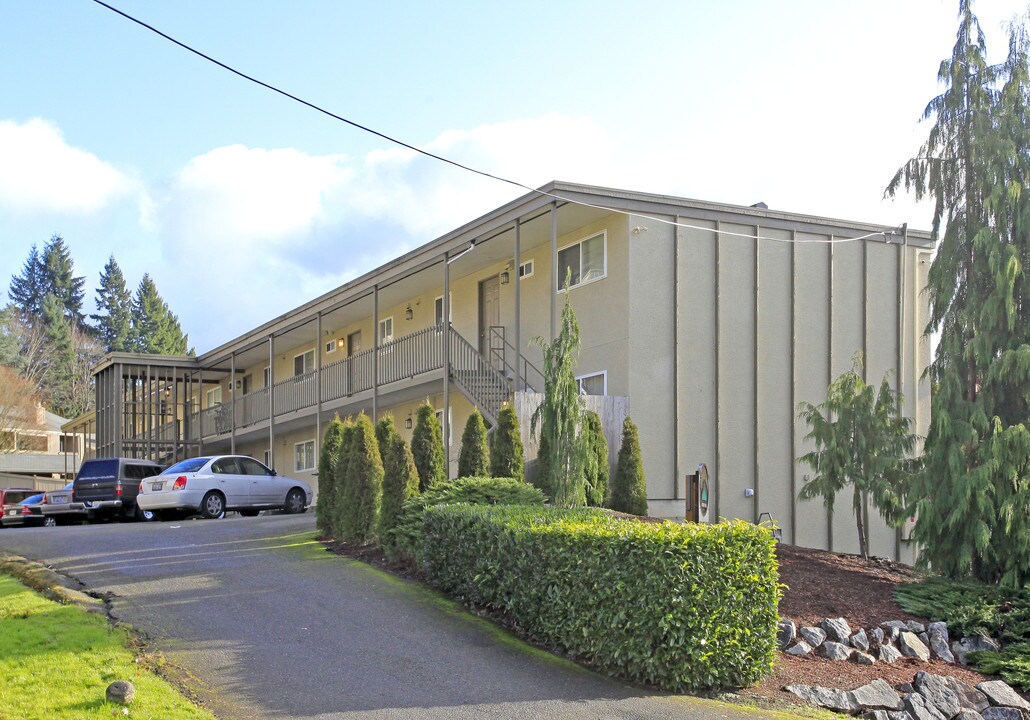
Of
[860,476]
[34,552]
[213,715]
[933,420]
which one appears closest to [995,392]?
[933,420]

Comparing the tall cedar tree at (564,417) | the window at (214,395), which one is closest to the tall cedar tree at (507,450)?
the tall cedar tree at (564,417)

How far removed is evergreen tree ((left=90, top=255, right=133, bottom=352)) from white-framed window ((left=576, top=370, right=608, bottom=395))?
251ft

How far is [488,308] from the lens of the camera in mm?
24000

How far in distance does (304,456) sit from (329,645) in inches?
910

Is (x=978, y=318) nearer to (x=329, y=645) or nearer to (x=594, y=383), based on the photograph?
(x=594, y=383)

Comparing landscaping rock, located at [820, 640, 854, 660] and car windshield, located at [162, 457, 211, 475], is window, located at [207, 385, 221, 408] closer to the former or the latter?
car windshield, located at [162, 457, 211, 475]

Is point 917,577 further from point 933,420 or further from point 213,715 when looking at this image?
point 213,715

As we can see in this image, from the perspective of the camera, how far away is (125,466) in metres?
24.3

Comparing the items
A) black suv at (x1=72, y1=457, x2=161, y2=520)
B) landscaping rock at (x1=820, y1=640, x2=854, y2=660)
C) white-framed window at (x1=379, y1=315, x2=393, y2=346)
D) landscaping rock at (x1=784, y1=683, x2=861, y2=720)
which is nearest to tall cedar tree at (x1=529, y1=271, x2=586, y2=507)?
landscaping rock at (x1=820, y1=640, x2=854, y2=660)

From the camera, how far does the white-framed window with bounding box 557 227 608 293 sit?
19.5 metres

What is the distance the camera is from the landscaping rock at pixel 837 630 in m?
10.5

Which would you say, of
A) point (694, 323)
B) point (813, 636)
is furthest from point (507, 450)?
point (813, 636)

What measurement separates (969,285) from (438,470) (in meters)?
7.57

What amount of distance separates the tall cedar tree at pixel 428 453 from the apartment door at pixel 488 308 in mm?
7762
